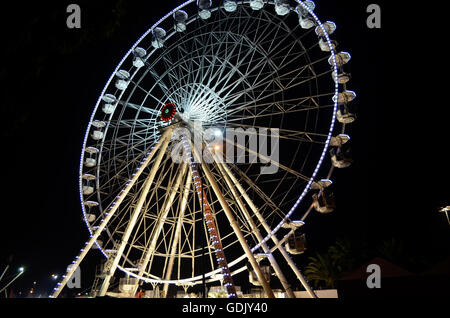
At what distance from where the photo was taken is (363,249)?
118 feet

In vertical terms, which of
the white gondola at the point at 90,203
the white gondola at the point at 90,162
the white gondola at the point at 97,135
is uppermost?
the white gondola at the point at 97,135

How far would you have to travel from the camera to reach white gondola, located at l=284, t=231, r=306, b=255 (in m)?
12.7

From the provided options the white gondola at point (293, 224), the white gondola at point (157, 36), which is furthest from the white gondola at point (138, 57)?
the white gondola at point (293, 224)

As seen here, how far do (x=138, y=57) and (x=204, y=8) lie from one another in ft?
12.9

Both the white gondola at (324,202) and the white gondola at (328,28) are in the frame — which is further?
the white gondola at (328,28)

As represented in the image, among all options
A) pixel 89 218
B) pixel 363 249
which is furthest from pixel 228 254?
pixel 89 218

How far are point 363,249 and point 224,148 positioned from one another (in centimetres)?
2739

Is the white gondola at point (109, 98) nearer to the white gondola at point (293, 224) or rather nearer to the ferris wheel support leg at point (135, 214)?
the ferris wheel support leg at point (135, 214)

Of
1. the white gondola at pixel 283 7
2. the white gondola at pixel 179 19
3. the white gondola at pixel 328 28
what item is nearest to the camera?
the white gondola at pixel 328 28

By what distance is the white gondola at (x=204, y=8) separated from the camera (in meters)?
15.8

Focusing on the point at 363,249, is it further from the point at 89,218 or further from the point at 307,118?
the point at 89,218

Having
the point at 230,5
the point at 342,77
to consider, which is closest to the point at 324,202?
the point at 342,77

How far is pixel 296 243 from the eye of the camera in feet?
41.9

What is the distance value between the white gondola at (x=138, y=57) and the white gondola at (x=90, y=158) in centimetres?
459
